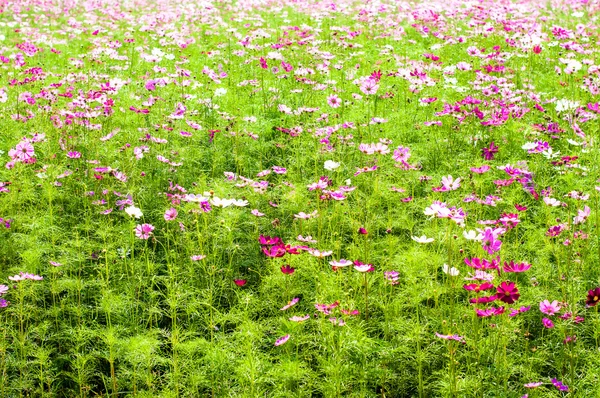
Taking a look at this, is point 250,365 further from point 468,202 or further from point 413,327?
point 468,202

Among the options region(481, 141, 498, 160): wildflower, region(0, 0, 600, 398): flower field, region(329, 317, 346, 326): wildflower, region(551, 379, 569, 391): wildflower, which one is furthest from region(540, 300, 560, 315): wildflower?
region(481, 141, 498, 160): wildflower

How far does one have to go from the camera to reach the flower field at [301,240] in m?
2.80

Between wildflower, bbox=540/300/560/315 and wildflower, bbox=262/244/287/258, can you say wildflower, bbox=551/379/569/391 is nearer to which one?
wildflower, bbox=540/300/560/315

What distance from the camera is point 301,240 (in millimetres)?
3436

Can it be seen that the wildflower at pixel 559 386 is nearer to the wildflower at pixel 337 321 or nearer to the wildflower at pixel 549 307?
the wildflower at pixel 549 307

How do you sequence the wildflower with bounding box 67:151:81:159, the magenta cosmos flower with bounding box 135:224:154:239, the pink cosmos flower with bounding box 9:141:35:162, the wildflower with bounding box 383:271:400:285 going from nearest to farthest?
the wildflower with bounding box 383:271:400:285 → the magenta cosmos flower with bounding box 135:224:154:239 → the pink cosmos flower with bounding box 9:141:35:162 → the wildflower with bounding box 67:151:81:159

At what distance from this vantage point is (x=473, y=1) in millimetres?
9305

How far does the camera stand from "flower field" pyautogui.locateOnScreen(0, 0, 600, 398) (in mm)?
2801

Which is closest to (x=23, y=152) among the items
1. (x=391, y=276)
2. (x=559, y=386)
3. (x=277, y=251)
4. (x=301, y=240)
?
(x=301, y=240)

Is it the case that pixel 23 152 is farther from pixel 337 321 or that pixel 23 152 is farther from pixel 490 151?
pixel 490 151

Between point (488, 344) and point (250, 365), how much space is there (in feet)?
3.57

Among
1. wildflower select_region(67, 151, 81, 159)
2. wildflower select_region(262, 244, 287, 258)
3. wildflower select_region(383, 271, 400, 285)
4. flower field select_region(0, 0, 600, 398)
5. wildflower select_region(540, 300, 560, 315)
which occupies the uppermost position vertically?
wildflower select_region(262, 244, 287, 258)

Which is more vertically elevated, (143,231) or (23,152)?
(23,152)

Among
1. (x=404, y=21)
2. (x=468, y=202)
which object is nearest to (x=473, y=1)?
(x=404, y=21)
